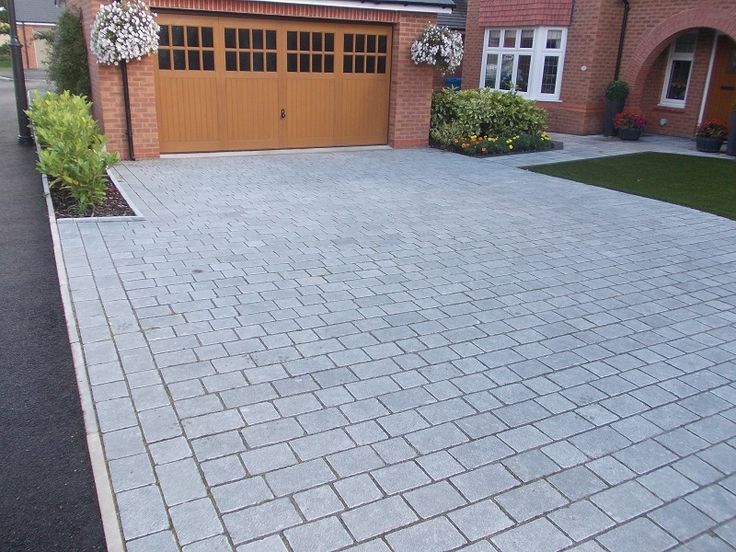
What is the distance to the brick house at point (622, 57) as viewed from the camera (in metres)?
15.2

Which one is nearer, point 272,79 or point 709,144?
point 272,79

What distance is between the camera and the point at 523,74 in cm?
1791

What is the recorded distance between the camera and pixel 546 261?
6715 millimetres

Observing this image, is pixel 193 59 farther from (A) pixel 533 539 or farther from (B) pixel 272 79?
(A) pixel 533 539

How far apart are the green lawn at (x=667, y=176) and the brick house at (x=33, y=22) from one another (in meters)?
47.8

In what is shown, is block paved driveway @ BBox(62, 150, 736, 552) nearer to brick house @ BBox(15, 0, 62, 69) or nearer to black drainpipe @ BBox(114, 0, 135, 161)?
black drainpipe @ BBox(114, 0, 135, 161)

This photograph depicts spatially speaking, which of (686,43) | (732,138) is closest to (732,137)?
(732,138)

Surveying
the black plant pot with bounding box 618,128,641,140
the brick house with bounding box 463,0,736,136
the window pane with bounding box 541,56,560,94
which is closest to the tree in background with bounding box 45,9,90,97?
the brick house with bounding box 463,0,736,136

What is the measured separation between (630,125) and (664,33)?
84.2 inches

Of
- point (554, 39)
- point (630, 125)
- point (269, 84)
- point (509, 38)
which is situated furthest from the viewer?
point (509, 38)

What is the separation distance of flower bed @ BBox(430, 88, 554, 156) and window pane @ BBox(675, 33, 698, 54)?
15.2ft

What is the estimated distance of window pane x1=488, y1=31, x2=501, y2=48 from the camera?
18422mm

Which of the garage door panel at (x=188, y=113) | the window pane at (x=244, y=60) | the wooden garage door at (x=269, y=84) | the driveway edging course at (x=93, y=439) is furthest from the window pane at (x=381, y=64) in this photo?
the driveway edging course at (x=93, y=439)

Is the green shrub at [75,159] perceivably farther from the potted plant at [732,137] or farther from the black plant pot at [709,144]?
the potted plant at [732,137]
